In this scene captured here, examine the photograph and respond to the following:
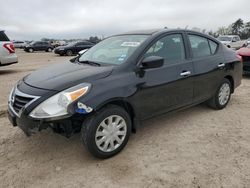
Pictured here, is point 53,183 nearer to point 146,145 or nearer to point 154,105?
point 146,145

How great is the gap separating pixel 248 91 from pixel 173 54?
355cm

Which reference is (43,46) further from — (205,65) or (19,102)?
(19,102)

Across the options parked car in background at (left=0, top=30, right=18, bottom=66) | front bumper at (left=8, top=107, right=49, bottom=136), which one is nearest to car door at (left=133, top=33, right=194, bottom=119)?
front bumper at (left=8, top=107, right=49, bottom=136)

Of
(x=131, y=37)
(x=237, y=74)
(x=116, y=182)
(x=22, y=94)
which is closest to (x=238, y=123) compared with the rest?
(x=237, y=74)

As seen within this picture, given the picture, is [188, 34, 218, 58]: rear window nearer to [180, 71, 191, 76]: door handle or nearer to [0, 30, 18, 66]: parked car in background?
[180, 71, 191, 76]: door handle

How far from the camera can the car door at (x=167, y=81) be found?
3531 mm

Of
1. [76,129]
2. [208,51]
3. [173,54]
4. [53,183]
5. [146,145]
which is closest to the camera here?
[53,183]

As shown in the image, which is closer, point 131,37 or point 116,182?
point 116,182

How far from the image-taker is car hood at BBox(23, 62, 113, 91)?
3.08 metres

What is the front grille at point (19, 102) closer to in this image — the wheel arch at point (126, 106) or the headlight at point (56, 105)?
the headlight at point (56, 105)

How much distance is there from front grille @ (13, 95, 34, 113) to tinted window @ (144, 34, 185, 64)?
5.47ft

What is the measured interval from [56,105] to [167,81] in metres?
1.66

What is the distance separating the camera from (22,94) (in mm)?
3137

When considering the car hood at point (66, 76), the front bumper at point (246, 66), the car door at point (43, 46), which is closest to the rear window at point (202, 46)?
the car hood at point (66, 76)
